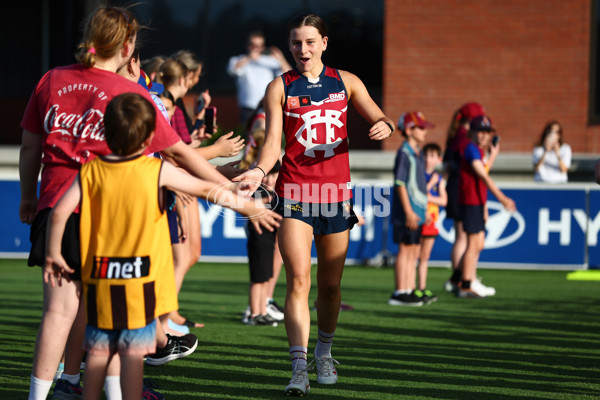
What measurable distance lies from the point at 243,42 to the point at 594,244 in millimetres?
9244

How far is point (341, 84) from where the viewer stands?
16.9 ft

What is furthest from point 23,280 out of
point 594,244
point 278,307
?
point 594,244

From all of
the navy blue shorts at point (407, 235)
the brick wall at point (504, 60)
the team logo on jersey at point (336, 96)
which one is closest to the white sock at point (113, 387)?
the team logo on jersey at point (336, 96)

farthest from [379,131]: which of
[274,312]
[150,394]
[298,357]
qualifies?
[274,312]

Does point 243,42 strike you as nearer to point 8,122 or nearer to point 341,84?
point 8,122

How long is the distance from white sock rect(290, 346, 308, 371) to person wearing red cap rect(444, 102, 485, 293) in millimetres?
4936

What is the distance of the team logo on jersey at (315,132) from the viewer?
16.4ft

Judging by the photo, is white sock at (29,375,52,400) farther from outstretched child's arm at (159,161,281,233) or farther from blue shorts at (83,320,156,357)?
outstretched child's arm at (159,161,281,233)

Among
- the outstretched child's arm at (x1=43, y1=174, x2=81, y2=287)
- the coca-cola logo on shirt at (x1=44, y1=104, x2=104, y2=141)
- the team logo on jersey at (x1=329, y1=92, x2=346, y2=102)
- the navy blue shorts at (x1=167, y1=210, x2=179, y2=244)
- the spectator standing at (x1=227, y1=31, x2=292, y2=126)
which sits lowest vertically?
the navy blue shorts at (x1=167, y1=210, x2=179, y2=244)

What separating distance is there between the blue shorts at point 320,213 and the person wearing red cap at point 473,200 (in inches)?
178

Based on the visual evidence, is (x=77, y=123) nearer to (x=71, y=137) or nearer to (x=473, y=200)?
(x=71, y=137)

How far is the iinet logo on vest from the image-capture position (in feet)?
12.1

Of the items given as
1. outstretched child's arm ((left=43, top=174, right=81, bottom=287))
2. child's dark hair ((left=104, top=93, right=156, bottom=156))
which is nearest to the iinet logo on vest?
outstretched child's arm ((left=43, top=174, right=81, bottom=287))

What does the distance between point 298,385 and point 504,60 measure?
1188 cm
